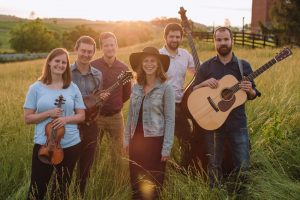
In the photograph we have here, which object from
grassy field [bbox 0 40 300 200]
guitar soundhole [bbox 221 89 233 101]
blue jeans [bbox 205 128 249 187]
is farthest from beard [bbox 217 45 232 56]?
grassy field [bbox 0 40 300 200]

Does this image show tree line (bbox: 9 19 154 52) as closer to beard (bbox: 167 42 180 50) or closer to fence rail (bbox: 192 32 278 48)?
fence rail (bbox: 192 32 278 48)

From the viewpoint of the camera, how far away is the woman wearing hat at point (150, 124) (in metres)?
3.90

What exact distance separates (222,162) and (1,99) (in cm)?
381

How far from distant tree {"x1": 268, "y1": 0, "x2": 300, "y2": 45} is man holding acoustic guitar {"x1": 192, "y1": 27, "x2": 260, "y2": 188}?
53.8 ft

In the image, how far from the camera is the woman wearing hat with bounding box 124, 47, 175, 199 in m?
3.90

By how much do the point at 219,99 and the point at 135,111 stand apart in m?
0.89

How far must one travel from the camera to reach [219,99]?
430 centimetres

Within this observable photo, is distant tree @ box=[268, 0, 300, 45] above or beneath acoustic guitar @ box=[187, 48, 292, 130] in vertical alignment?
above

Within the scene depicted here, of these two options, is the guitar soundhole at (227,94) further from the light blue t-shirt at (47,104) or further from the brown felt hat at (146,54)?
the light blue t-shirt at (47,104)

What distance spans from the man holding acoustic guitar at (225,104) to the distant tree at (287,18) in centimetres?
1640

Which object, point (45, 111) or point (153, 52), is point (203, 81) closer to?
point (153, 52)

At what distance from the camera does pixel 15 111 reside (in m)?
6.05

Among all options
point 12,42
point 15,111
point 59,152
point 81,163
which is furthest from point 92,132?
point 12,42

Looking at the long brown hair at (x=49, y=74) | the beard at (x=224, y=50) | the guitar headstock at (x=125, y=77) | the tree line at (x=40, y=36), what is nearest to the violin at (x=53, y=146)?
the long brown hair at (x=49, y=74)
